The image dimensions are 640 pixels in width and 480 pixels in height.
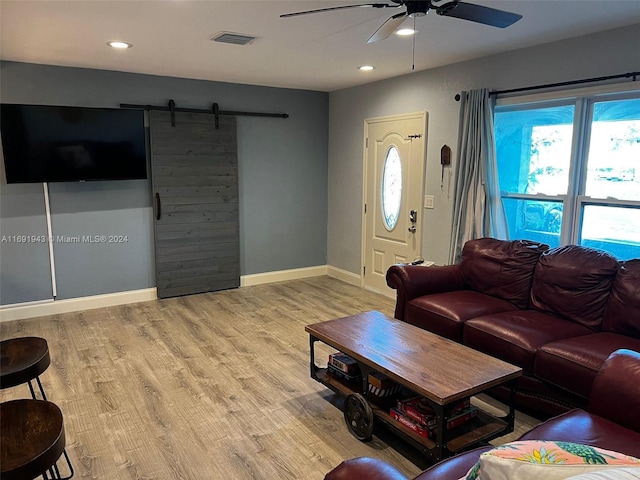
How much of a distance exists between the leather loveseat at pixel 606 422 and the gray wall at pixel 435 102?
225cm

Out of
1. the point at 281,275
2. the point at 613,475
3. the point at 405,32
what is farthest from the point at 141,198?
the point at 613,475

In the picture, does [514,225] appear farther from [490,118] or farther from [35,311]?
[35,311]

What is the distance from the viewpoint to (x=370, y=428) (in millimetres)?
2459

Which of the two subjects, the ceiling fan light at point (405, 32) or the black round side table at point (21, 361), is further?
the ceiling fan light at point (405, 32)

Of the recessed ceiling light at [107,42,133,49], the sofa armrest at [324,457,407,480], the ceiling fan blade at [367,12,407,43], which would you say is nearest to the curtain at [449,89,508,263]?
the ceiling fan blade at [367,12,407,43]

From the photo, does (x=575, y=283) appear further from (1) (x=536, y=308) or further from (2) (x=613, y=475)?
(2) (x=613, y=475)

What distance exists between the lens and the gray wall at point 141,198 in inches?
175

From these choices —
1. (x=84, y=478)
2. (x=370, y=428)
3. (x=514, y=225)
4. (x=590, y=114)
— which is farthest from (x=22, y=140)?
(x=590, y=114)

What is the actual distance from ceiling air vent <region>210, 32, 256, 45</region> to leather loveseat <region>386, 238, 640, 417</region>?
214 cm

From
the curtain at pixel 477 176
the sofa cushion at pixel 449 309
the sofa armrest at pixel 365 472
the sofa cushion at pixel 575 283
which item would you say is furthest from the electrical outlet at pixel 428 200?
the sofa armrest at pixel 365 472

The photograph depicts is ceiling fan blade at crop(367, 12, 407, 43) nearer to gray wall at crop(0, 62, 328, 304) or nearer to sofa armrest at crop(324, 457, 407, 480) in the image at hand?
sofa armrest at crop(324, 457, 407, 480)

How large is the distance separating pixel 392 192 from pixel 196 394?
320cm

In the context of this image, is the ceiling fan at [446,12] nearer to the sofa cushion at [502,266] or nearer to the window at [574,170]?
the window at [574,170]

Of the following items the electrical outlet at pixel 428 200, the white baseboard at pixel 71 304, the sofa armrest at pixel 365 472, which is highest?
the electrical outlet at pixel 428 200
